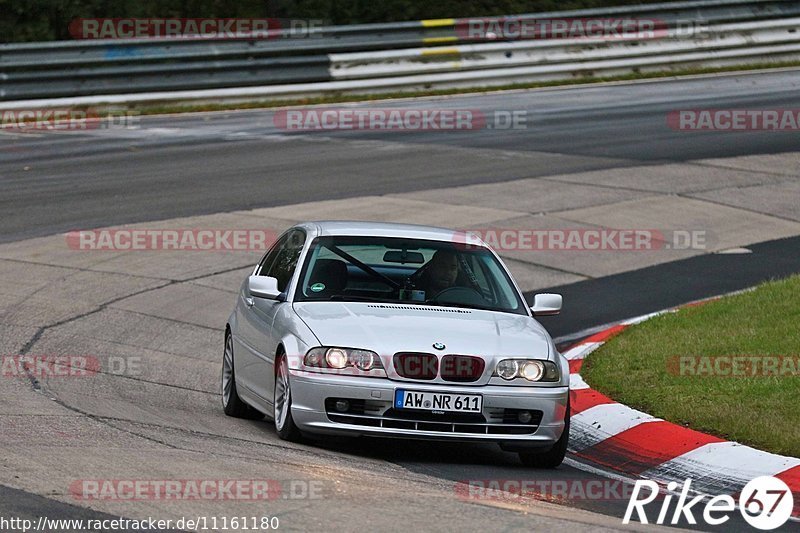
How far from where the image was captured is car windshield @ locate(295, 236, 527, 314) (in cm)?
909

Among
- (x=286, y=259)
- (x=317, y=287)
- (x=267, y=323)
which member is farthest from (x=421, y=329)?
(x=286, y=259)

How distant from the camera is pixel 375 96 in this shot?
2652 cm

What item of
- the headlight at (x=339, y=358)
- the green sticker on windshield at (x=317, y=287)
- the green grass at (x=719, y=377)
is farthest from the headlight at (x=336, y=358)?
the green grass at (x=719, y=377)

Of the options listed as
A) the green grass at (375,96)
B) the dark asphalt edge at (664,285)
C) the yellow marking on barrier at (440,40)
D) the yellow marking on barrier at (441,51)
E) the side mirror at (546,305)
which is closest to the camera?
the side mirror at (546,305)

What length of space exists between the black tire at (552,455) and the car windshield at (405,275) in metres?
1.07

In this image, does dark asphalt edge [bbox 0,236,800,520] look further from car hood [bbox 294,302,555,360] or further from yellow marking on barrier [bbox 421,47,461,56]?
yellow marking on barrier [bbox 421,47,461,56]

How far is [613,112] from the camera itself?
25.2 m

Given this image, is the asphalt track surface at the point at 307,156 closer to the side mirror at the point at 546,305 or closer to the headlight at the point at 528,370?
the side mirror at the point at 546,305

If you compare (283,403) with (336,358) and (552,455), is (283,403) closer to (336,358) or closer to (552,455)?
(336,358)

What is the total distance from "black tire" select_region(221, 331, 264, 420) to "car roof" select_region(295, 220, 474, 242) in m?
1.07

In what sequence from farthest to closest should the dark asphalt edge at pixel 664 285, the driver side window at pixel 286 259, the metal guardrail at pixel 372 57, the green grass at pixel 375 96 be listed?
the green grass at pixel 375 96, the metal guardrail at pixel 372 57, the dark asphalt edge at pixel 664 285, the driver side window at pixel 286 259

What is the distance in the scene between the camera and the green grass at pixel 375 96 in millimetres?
24844

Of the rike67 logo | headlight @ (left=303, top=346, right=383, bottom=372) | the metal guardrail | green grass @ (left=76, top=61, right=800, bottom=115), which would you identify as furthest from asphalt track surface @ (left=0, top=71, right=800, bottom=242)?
the rike67 logo

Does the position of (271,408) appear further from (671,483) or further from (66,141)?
(66,141)
